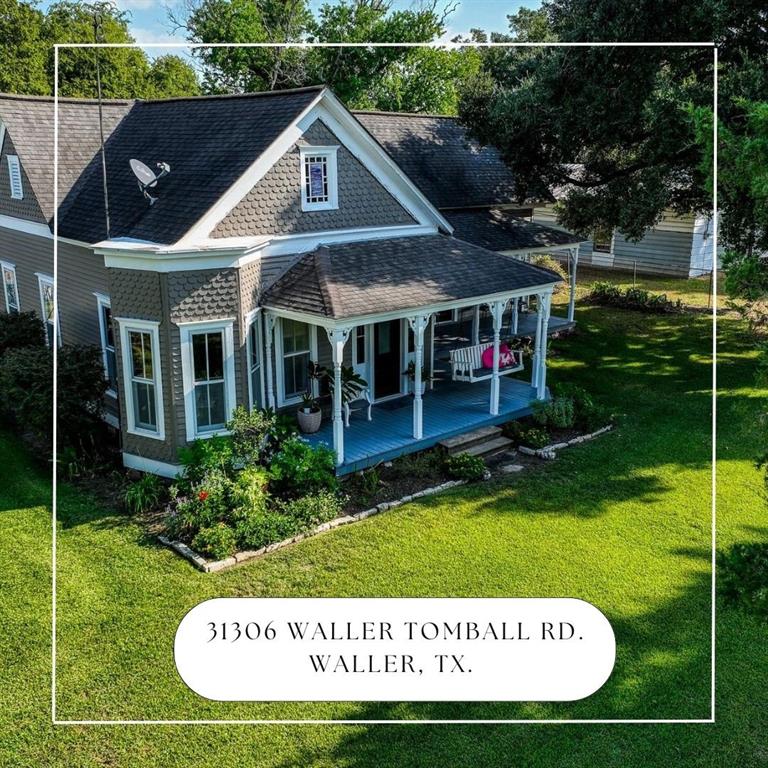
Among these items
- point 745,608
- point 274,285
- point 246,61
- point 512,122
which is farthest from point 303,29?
point 745,608

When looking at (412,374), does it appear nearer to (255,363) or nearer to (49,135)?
(255,363)

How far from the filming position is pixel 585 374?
19.6m

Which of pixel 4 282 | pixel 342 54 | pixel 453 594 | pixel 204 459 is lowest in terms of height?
pixel 453 594

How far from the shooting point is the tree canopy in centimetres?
4341

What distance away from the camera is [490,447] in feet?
47.7

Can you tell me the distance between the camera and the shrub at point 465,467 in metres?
13.3

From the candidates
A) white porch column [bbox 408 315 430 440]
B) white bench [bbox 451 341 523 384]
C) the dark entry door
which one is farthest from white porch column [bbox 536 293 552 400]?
white porch column [bbox 408 315 430 440]

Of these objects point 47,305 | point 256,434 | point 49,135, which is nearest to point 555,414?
point 256,434

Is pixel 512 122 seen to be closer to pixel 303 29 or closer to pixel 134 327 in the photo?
pixel 134 327

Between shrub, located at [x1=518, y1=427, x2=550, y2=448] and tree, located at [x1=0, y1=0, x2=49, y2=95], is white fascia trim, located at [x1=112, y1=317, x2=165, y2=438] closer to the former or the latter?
shrub, located at [x1=518, y1=427, x2=550, y2=448]

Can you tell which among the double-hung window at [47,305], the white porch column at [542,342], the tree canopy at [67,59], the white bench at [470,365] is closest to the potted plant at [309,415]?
the white bench at [470,365]

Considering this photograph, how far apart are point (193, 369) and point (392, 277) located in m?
4.13

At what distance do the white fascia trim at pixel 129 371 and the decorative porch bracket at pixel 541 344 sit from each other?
800 centimetres

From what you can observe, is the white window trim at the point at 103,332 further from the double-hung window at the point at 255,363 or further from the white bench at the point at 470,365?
the white bench at the point at 470,365
